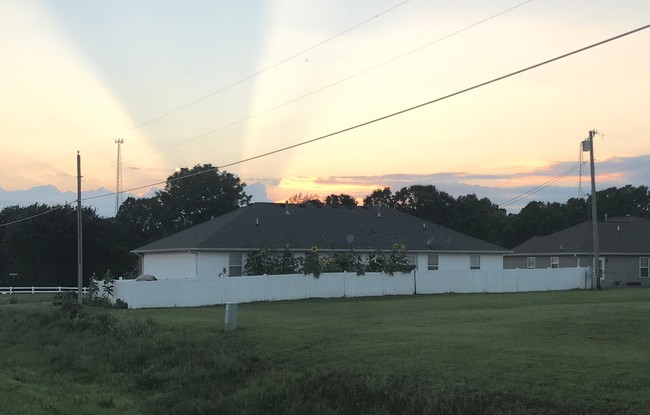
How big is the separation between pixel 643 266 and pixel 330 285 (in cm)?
3092

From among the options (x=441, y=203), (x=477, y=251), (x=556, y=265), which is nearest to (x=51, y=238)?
(x=477, y=251)

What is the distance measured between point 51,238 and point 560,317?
5273 cm

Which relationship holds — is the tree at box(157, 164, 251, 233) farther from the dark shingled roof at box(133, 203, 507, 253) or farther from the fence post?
the fence post

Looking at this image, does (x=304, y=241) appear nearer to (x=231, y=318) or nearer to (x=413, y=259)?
Result: (x=413, y=259)

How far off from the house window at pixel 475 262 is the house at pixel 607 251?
9.46 metres

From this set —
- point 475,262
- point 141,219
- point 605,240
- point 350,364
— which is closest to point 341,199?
point 141,219

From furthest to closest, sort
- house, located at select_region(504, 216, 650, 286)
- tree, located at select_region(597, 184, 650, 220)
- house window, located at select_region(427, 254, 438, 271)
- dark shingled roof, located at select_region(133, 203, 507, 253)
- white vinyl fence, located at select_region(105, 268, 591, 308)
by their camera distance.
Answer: tree, located at select_region(597, 184, 650, 220)
house, located at select_region(504, 216, 650, 286)
house window, located at select_region(427, 254, 438, 271)
dark shingled roof, located at select_region(133, 203, 507, 253)
white vinyl fence, located at select_region(105, 268, 591, 308)

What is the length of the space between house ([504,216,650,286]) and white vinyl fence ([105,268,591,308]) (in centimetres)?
1134

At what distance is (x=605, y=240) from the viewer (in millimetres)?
53625

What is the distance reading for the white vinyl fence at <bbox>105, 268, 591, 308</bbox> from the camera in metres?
30.9

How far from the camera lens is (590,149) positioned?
4006 centimetres

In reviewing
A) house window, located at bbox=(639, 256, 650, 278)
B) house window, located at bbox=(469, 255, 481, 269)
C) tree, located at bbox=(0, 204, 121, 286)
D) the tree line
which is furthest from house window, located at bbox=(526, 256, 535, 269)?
tree, located at bbox=(0, 204, 121, 286)

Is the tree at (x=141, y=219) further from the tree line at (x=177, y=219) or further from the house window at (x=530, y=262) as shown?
the house window at (x=530, y=262)

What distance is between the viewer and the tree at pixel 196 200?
84.2 metres
